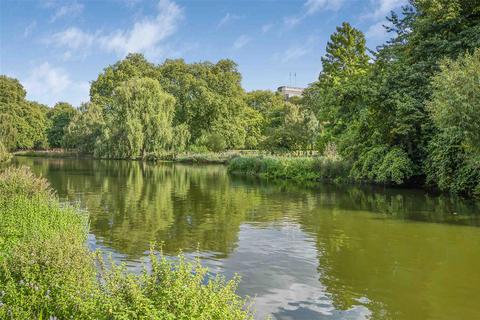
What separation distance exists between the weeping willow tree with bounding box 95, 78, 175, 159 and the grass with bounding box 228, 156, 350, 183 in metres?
17.9

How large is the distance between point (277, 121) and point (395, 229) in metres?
54.6

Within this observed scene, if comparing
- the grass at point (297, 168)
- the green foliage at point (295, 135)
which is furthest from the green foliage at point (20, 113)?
the grass at point (297, 168)

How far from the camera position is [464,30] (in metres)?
25.4

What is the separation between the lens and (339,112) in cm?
Answer: 3167

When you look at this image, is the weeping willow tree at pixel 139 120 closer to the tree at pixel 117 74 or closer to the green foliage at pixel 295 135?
the green foliage at pixel 295 135

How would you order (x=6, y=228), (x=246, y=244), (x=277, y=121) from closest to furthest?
(x=6, y=228), (x=246, y=244), (x=277, y=121)

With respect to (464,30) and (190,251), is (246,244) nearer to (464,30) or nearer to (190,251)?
(190,251)

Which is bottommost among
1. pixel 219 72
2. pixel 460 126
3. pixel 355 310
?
pixel 355 310

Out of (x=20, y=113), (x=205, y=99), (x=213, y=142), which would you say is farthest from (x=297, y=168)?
(x=20, y=113)

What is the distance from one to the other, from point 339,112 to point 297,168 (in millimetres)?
8412

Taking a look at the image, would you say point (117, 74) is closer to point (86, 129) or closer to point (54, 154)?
point (86, 129)

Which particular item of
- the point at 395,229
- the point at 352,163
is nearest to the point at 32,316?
the point at 395,229

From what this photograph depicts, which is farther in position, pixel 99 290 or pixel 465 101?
pixel 465 101

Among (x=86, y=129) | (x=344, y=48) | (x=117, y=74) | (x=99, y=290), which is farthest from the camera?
(x=117, y=74)
